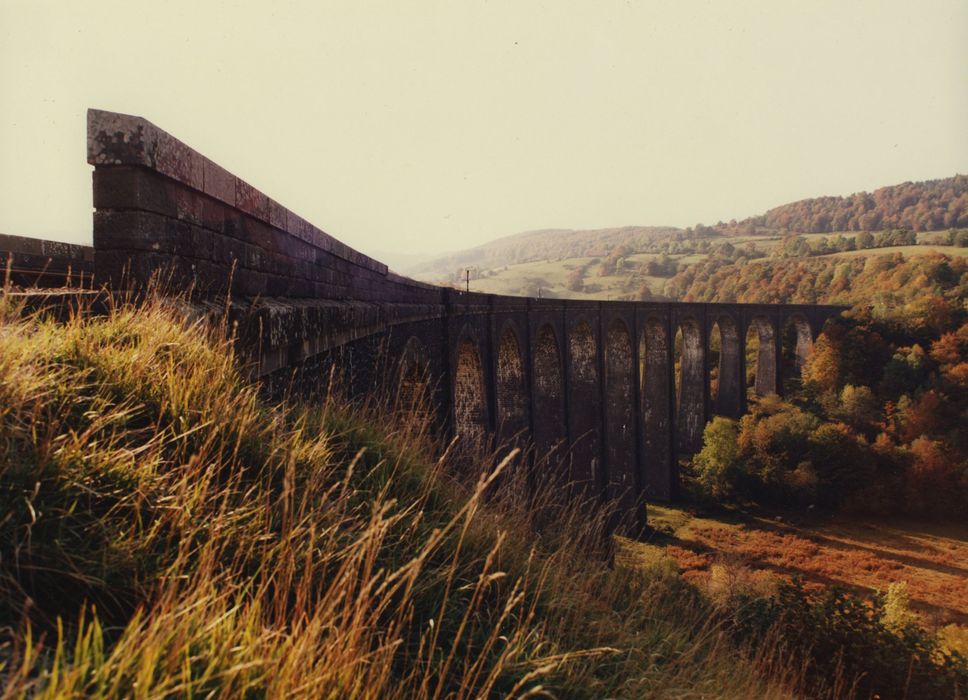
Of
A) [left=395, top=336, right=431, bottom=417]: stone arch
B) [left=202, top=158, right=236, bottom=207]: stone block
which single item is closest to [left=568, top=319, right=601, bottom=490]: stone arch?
[left=395, top=336, right=431, bottom=417]: stone arch

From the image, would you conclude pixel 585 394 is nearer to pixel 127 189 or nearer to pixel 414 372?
pixel 414 372

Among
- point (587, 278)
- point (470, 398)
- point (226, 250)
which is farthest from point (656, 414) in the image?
point (587, 278)

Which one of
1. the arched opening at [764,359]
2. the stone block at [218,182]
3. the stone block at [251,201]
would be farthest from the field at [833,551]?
the stone block at [218,182]

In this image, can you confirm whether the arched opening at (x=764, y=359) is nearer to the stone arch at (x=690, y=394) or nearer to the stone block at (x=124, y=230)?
the stone arch at (x=690, y=394)

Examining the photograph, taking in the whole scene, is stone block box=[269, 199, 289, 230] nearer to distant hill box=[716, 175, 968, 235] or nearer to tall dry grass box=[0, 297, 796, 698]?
tall dry grass box=[0, 297, 796, 698]

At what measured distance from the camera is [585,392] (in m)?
23.7

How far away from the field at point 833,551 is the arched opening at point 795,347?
14.1m

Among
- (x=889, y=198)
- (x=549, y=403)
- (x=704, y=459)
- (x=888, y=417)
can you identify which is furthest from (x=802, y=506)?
(x=889, y=198)

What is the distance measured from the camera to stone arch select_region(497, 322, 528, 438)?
1750 centimetres

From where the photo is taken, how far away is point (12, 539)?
1.50m

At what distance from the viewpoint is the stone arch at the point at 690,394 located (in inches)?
1282

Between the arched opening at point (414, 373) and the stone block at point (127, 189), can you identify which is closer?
the stone block at point (127, 189)

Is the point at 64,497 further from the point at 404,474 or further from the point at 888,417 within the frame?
the point at 888,417

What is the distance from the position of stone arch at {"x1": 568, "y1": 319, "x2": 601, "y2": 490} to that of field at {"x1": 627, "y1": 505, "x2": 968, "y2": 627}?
4001 mm
